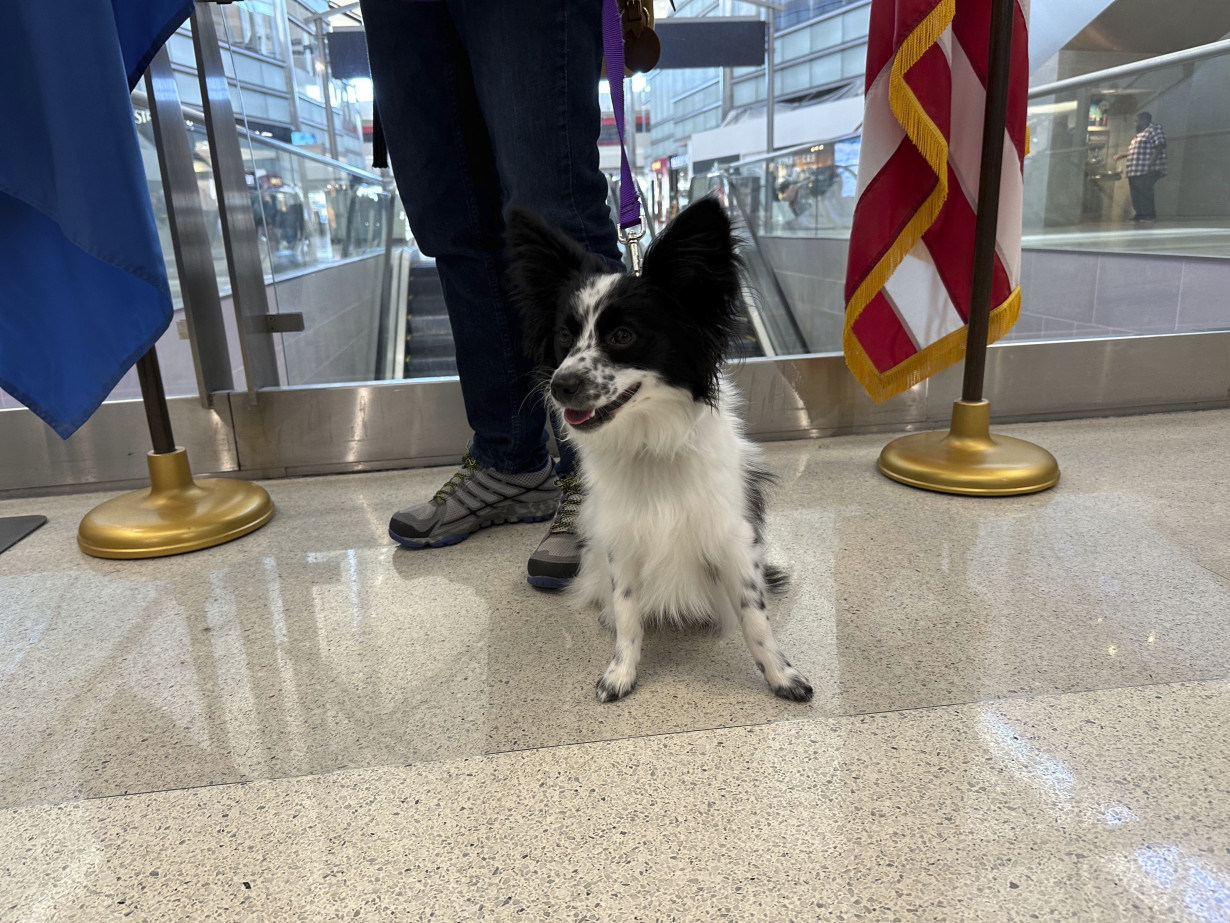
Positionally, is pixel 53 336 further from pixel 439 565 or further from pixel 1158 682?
pixel 1158 682

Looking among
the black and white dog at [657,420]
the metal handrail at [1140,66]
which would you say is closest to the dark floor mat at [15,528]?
the black and white dog at [657,420]

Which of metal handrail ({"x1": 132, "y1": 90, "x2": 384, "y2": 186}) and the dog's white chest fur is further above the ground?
metal handrail ({"x1": 132, "y1": 90, "x2": 384, "y2": 186})

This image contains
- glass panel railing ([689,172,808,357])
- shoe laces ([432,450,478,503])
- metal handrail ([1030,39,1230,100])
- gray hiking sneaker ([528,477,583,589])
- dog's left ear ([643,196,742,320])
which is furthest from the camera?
glass panel railing ([689,172,808,357])

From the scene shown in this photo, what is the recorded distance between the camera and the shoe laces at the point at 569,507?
1883 mm

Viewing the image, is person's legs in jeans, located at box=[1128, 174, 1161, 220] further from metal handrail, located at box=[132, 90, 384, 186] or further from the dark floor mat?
the dark floor mat

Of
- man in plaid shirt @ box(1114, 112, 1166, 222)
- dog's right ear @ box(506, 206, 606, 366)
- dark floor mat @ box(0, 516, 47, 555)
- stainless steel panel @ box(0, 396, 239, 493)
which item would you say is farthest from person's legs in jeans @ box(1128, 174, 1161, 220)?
dark floor mat @ box(0, 516, 47, 555)

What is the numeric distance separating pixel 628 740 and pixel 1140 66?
3381 millimetres

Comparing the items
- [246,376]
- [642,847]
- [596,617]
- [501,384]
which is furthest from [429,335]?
[642,847]

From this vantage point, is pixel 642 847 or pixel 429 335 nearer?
pixel 642 847

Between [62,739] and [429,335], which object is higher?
[429,335]

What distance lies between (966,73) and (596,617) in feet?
6.11

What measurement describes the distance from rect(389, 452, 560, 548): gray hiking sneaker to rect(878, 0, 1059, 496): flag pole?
108 centimetres

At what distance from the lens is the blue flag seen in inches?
63.3

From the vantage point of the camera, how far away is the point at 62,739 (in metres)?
1.26
